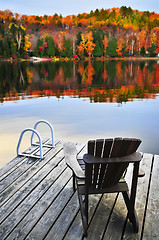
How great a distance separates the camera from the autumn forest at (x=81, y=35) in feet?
192

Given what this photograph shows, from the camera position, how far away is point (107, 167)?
87.8 inches

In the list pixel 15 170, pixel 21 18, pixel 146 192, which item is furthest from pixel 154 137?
pixel 21 18

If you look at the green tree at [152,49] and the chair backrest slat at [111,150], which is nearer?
the chair backrest slat at [111,150]

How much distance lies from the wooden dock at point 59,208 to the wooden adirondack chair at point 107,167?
16 cm

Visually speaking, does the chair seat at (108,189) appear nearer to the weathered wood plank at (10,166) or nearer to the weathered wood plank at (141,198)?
the weathered wood plank at (141,198)

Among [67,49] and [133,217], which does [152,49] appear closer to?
[67,49]

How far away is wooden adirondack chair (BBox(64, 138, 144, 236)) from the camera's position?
2029mm

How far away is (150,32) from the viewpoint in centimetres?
8150

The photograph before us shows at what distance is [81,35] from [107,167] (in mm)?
70940

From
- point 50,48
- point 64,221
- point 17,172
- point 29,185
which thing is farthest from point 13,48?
point 64,221

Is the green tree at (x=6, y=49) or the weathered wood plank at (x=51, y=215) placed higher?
the green tree at (x=6, y=49)

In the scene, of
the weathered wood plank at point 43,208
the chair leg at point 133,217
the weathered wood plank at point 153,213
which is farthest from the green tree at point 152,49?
the chair leg at point 133,217

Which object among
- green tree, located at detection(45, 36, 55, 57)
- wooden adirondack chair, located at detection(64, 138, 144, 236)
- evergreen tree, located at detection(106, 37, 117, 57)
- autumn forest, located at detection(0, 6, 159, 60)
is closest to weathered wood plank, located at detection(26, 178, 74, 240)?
wooden adirondack chair, located at detection(64, 138, 144, 236)

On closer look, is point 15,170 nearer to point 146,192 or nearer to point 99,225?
point 99,225
